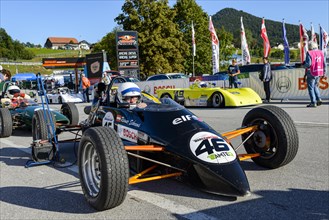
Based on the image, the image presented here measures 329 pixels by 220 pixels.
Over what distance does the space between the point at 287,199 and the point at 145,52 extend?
120ft

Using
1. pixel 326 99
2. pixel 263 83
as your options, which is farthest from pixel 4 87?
pixel 326 99

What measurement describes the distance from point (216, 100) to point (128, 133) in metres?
9.26

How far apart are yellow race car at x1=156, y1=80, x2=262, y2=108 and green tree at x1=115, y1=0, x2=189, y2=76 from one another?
25303 mm

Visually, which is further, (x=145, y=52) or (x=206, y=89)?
(x=145, y=52)

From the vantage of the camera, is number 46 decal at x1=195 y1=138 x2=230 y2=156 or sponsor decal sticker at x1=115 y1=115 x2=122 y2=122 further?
sponsor decal sticker at x1=115 y1=115 x2=122 y2=122

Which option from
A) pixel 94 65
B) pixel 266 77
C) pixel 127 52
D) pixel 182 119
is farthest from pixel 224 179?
pixel 94 65

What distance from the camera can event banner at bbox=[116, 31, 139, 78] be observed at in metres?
28.0

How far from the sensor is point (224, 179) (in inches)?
128

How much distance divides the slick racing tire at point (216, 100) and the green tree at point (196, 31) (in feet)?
105

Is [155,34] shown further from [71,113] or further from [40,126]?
[40,126]

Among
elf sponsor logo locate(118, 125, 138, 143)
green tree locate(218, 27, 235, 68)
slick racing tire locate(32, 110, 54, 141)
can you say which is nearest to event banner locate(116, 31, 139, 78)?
slick racing tire locate(32, 110, 54, 141)

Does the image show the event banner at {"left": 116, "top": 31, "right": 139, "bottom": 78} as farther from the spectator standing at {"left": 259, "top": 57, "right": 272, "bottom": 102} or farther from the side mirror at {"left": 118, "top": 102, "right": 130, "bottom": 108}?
the side mirror at {"left": 118, "top": 102, "right": 130, "bottom": 108}

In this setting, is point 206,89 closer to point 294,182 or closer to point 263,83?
point 263,83

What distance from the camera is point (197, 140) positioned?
11.7 ft
